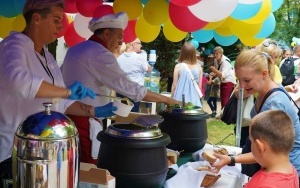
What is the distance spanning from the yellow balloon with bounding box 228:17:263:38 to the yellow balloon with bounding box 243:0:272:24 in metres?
0.04

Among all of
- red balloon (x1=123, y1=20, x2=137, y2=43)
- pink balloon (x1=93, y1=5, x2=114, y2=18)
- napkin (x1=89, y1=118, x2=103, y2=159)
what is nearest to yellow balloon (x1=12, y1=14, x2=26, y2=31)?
pink balloon (x1=93, y1=5, x2=114, y2=18)

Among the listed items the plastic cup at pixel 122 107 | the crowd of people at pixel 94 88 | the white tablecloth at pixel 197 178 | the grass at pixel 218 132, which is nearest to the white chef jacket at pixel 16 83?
the crowd of people at pixel 94 88

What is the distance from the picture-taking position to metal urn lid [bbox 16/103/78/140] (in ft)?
2.85

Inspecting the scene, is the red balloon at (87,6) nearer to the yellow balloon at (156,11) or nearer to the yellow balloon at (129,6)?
the yellow balloon at (129,6)

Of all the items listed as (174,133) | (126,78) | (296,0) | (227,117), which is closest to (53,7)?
(126,78)

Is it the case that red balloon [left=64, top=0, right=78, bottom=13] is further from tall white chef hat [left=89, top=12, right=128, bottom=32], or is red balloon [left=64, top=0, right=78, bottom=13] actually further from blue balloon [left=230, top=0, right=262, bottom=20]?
blue balloon [left=230, top=0, right=262, bottom=20]

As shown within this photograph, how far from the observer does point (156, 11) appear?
272 centimetres

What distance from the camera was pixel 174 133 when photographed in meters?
1.80

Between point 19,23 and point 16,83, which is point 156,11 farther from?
point 16,83

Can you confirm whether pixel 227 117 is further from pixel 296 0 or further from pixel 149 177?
pixel 296 0

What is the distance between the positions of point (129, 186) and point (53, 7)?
2.39ft

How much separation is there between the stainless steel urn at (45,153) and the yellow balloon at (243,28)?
2173mm

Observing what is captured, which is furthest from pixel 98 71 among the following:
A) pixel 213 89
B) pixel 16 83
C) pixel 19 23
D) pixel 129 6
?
pixel 213 89

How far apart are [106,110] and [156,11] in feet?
4.39
